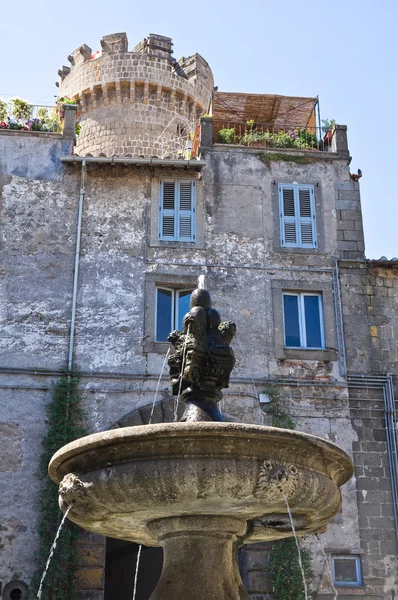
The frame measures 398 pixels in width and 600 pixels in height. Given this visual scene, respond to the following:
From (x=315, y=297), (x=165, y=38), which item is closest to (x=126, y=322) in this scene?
(x=315, y=297)

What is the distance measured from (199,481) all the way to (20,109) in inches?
524

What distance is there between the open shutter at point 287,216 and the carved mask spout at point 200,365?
29.1 feet

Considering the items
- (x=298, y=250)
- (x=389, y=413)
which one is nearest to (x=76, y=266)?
(x=298, y=250)

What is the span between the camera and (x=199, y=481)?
6.91 metres

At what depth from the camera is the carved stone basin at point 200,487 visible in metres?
6.92

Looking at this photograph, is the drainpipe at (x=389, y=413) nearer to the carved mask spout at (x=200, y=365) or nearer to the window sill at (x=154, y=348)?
the window sill at (x=154, y=348)

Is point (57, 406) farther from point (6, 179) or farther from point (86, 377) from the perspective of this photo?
point (6, 179)

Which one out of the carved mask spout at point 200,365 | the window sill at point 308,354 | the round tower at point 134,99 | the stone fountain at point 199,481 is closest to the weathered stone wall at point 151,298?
the window sill at point 308,354

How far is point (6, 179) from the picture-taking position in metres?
17.2

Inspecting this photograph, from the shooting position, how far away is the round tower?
27594 mm

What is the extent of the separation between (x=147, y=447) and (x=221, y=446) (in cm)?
59

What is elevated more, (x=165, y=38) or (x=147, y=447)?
(x=165, y=38)

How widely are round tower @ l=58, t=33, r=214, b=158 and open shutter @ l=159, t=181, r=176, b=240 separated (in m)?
9.83

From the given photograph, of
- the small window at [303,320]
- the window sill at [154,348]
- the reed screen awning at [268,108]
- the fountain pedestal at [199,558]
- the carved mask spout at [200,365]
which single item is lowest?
the fountain pedestal at [199,558]
